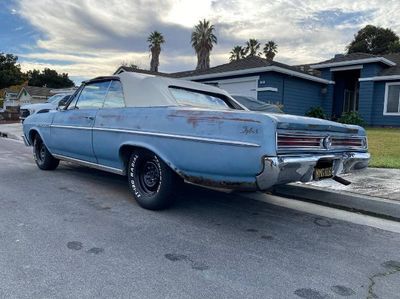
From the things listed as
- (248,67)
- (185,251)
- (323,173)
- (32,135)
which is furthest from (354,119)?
(185,251)

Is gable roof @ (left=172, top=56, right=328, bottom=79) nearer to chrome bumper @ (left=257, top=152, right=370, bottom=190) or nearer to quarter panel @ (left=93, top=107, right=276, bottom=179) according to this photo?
chrome bumper @ (left=257, top=152, right=370, bottom=190)

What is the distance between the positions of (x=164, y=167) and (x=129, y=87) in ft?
4.50

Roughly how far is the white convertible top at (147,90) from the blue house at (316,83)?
43.3ft

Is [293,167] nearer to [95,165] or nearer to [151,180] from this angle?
[151,180]

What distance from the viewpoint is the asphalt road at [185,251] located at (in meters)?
2.91

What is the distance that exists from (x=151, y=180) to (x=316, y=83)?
58.7 feet

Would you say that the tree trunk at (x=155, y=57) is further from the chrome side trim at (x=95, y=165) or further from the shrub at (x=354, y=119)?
the chrome side trim at (x=95, y=165)

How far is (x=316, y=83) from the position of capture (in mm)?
21000

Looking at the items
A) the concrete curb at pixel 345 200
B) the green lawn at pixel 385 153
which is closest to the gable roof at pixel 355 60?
the green lawn at pixel 385 153

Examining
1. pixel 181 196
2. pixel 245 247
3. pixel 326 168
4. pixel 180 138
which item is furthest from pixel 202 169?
pixel 181 196

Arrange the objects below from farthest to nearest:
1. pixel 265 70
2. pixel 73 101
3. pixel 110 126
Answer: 1. pixel 265 70
2. pixel 73 101
3. pixel 110 126

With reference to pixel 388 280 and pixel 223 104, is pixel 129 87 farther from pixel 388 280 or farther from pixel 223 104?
pixel 388 280

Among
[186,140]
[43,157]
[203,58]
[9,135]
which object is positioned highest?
[203,58]

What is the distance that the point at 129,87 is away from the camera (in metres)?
5.26
